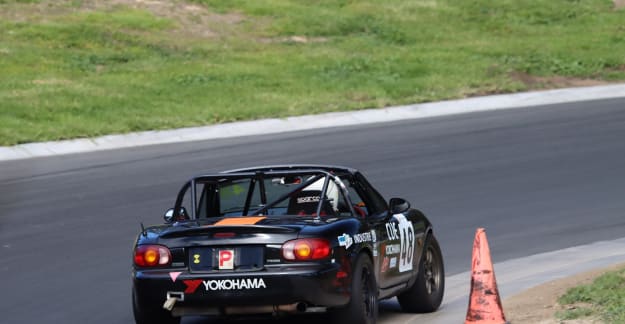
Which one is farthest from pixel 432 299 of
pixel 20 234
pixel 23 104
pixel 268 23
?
pixel 268 23

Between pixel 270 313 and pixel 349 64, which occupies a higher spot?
pixel 270 313

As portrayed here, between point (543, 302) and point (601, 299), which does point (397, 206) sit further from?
point (601, 299)

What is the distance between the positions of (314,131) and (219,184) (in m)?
17.3

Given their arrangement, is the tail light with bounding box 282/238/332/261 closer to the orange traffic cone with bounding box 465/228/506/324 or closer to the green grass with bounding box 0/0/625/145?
the orange traffic cone with bounding box 465/228/506/324

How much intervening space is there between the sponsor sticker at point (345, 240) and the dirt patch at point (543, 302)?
132 cm

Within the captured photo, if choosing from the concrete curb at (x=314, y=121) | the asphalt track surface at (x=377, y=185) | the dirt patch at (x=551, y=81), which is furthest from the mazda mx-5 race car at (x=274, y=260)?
the dirt patch at (x=551, y=81)

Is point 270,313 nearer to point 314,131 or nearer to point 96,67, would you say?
point 314,131

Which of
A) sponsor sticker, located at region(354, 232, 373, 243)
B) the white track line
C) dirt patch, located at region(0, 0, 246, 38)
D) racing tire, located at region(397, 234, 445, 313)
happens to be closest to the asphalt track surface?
the white track line

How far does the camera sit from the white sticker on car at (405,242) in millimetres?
10117

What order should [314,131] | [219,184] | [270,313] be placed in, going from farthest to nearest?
[314,131] → [219,184] → [270,313]

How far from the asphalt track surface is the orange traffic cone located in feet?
A: 6.37

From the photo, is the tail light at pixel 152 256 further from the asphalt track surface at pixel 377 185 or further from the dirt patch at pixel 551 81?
the dirt patch at pixel 551 81

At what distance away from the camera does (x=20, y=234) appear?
51.4ft

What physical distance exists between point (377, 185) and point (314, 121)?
9.94 m
